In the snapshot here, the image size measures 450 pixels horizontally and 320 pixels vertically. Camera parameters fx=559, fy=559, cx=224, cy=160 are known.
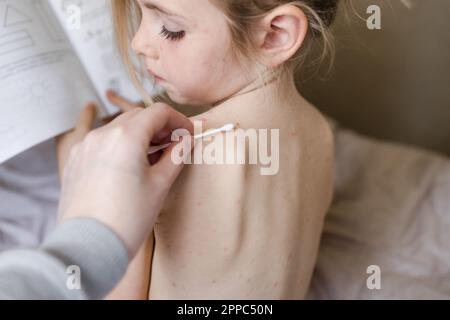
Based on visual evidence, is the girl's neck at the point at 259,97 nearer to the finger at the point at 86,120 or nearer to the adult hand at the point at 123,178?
the adult hand at the point at 123,178

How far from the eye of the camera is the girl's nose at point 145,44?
527 mm

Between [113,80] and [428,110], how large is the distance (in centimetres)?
70

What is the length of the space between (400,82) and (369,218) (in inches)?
16.9

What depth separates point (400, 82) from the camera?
114 centimetres

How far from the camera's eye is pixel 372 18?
24.2 inches

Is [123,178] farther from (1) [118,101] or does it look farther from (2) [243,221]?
(1) [118,101]

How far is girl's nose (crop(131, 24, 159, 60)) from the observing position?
53 centimetres

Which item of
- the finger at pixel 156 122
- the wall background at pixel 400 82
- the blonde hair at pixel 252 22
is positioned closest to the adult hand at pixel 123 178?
the finger at pixel 156 122

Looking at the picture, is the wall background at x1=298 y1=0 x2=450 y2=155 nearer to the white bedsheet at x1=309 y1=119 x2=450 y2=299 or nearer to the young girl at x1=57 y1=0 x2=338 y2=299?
the white bedsheet at x1=309 y1=119 x2=450 y2=299

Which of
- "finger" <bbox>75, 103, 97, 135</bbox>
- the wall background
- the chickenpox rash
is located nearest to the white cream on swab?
the chickenpox rash

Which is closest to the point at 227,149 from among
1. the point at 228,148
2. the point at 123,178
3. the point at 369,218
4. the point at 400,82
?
the point at 228,148

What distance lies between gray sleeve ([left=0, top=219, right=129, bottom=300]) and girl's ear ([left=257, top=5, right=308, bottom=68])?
0.23 m

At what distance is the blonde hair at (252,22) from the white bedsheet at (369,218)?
→ 0.75 ft

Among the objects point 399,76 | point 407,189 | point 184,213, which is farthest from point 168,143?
point 399,76
